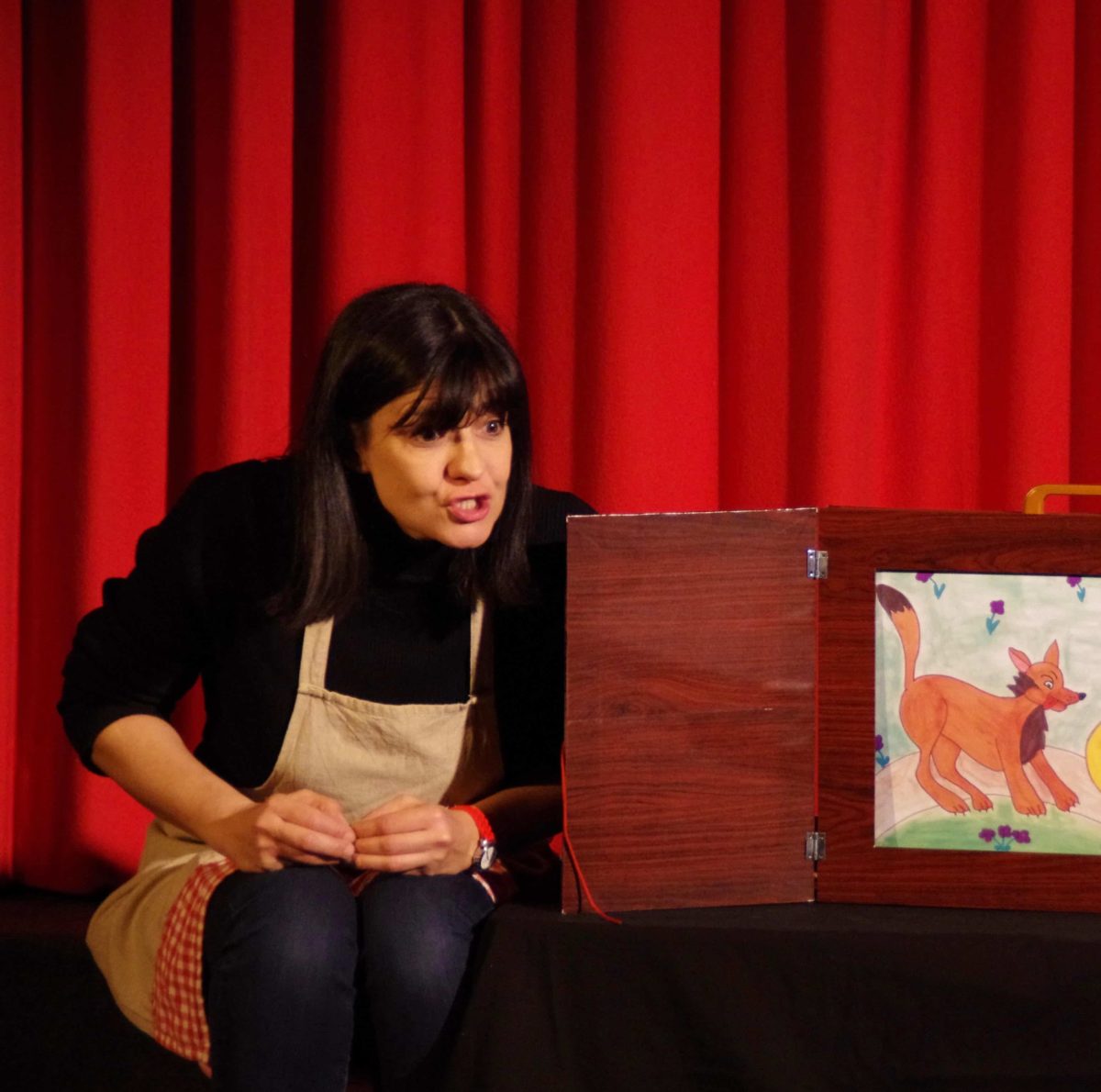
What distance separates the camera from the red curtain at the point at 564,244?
163 centimetres

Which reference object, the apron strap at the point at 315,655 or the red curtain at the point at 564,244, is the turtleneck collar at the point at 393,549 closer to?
the apron strap at the point at 315,655

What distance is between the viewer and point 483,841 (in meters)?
1.13

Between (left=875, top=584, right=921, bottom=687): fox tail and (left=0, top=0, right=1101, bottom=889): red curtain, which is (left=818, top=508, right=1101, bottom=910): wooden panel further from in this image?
(left=0, top=0, right=1101, bottom=889): red curtain

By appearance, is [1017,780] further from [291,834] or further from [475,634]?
[291,834]

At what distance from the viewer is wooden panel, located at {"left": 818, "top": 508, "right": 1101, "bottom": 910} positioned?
1109mm

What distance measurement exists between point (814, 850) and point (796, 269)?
34.5 inches

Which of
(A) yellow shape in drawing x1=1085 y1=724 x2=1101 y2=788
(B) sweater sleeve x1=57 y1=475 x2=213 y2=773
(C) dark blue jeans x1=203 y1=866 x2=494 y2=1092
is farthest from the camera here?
(B) sweater sleeve x1=57 y1=475 x2=213 y2=773

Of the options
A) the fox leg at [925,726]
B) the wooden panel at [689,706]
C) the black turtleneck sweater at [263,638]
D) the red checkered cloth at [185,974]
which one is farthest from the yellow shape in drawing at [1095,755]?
the red checkered cloth at [185,974]

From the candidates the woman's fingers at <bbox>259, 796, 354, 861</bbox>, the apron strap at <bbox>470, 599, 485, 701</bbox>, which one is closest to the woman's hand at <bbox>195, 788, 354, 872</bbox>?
the woman's fingers at <bbox>259, 796, 354, 861</bbox>

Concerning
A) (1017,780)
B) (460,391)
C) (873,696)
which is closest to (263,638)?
(460,391)

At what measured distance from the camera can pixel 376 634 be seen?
1233 mm

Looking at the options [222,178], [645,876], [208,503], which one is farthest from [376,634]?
[222,178]

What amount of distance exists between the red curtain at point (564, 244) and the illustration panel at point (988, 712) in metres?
0.57

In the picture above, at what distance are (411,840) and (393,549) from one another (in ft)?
1.01
